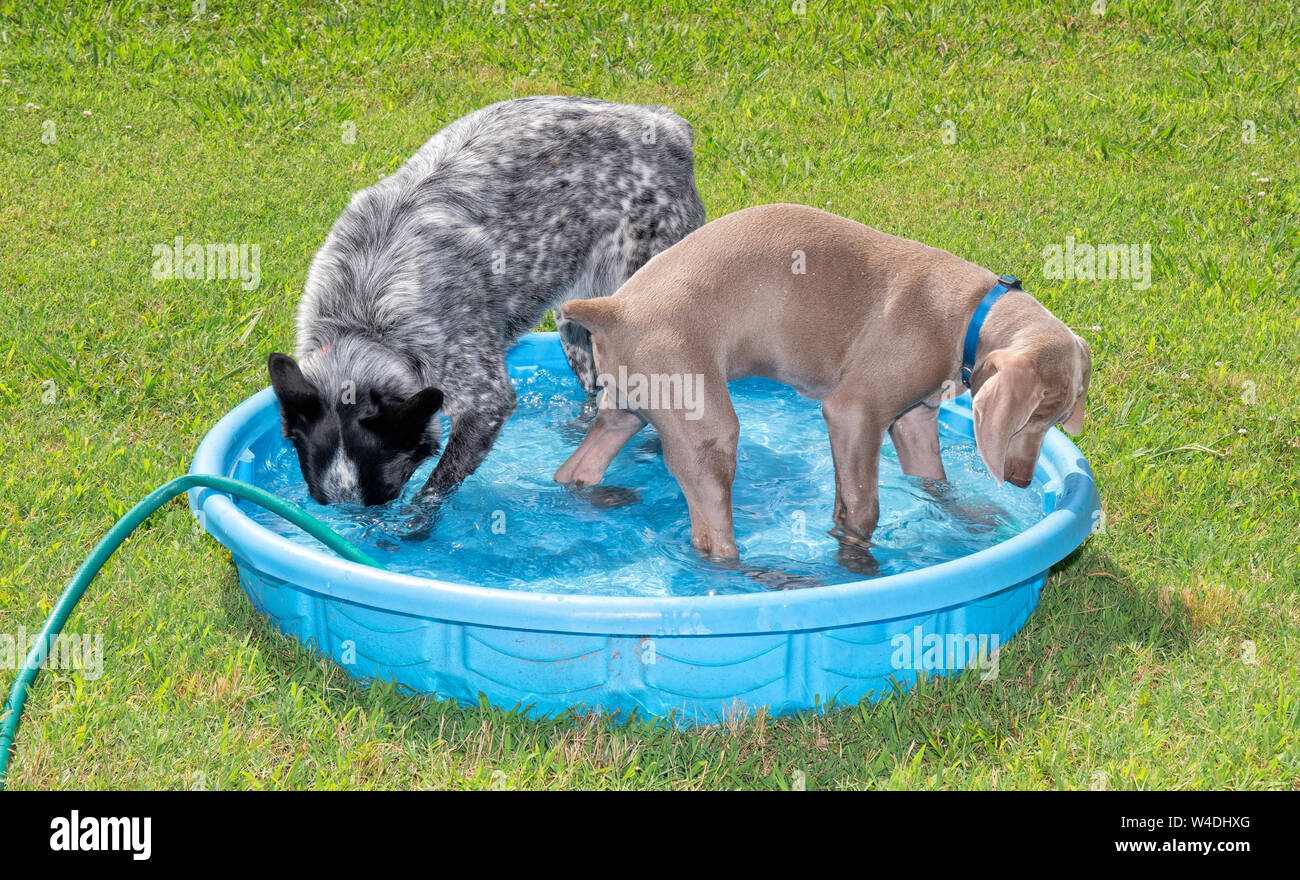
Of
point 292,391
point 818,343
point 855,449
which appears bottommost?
point 855,449

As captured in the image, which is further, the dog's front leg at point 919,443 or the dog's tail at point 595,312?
the dog's front leg at point 919,443

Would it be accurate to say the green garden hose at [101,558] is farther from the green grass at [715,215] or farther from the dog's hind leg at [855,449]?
the dog's hind leg at [855,449]

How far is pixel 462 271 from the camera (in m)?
5.02

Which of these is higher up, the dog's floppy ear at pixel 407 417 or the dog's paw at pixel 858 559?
the dog's floppy ear at pixel 407 417

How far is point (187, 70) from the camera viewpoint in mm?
9828

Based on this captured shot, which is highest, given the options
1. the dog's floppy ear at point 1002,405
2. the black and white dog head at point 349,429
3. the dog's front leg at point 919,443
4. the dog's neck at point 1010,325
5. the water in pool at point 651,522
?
the dog's neck at point 1010,325

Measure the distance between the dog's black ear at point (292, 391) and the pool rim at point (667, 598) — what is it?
1.58 feet

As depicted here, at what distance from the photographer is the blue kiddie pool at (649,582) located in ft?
11.1

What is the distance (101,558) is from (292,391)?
0.88m

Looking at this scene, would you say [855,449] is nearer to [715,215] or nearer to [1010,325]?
[1010,325]

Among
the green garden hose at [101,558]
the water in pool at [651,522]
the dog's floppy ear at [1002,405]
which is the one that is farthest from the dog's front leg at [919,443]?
the green garden hose at [101,558]

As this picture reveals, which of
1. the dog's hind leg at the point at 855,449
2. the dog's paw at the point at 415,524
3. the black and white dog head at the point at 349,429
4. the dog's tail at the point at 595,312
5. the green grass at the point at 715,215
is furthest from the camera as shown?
the dog's paw at the point at 415,524

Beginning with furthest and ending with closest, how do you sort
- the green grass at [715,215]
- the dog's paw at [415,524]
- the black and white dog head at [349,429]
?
1. the dog's paw at [415,524]
2. the black and white dog head at [349,429]
3. the green grass at [715,215]

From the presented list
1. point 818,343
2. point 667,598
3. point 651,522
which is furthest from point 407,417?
point 818,343
